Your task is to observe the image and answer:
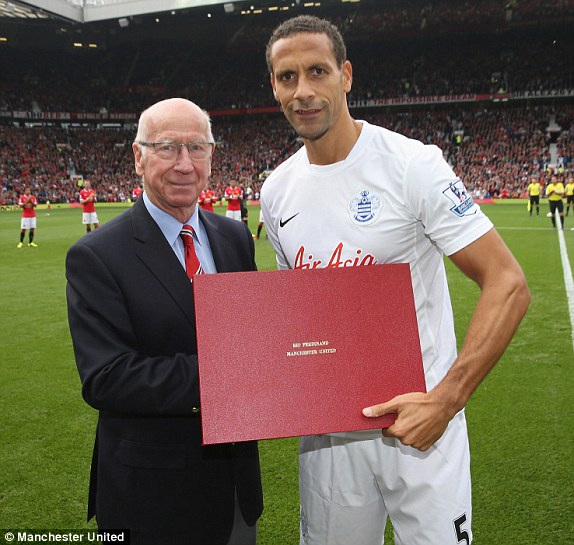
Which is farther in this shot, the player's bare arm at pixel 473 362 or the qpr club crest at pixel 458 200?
the qpr club crest at pixel 458 200

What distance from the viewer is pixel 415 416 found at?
1654mm

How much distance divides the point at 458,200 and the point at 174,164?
1.00m

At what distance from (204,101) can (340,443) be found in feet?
165

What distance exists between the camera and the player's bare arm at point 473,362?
1.65 m

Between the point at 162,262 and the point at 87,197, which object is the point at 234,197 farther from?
the point at 162,262

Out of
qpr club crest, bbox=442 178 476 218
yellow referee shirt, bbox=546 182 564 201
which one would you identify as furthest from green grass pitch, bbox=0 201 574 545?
yellow referee shirt, bbox=546 182 564 201

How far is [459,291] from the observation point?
9195 millimetres

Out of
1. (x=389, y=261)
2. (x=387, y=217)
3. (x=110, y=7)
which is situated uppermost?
(x=110, y=7)

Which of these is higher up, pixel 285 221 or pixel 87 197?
pixel 87 197

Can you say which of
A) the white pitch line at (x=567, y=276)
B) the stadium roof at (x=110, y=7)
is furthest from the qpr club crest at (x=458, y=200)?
the stadium roof at (x=110, y=7)

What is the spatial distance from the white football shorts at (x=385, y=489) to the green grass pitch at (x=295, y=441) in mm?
834

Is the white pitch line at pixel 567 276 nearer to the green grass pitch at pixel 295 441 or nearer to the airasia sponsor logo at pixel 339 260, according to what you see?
the green grass pitch at pixel 295 441
